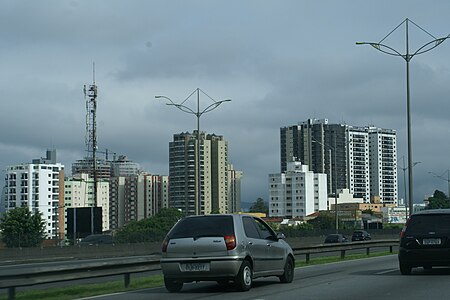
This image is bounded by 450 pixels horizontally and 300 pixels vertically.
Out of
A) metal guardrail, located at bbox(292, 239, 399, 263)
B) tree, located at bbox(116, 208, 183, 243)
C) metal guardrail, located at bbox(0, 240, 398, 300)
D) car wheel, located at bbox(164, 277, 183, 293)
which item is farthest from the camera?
tree, located at bbox(116, 208, 183, 243)

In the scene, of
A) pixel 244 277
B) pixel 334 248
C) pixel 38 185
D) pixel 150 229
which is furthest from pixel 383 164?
pixel 244 277

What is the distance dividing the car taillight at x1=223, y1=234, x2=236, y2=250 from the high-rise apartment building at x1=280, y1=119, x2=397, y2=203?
476ft

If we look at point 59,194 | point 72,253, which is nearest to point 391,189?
point 59,194

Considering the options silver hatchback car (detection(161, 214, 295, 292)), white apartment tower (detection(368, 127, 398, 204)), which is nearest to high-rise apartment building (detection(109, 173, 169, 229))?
white apartment tower (detection(368, 127, 398, 204))

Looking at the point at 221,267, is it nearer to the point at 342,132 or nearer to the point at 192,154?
the point at 192,154

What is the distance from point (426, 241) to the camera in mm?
21250

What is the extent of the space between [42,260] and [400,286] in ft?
90.4

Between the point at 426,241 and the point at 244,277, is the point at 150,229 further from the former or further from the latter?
the point at 244,277

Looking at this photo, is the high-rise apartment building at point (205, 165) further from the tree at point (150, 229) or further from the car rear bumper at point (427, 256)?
the car rear bumper at point (427, 256)

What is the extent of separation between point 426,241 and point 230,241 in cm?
689

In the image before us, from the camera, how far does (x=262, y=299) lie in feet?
50.2

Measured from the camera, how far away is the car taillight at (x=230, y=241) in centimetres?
1658

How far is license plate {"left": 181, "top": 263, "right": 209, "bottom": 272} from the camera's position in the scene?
16578 millimetres

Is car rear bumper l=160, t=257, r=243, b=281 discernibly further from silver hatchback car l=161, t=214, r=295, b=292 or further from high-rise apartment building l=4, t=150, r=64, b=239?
high-rise apartment building l=4, t=150, r=64, b=239
